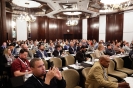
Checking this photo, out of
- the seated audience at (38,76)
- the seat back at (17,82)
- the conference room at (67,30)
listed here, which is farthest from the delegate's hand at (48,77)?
A: the conference room at (67,30)

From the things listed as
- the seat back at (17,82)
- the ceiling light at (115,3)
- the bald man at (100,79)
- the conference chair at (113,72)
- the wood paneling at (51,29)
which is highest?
the ceiling light at (115,3)

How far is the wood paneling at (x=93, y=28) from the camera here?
16.7 meters

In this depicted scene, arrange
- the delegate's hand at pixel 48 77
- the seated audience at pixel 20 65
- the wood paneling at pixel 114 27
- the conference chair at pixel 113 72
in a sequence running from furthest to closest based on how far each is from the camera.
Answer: the wood paneling at pixel 114 27
the conference chair at pixel 113 72
the seated audience at pixel 20 65
the delegate's hand at pixel 48 77

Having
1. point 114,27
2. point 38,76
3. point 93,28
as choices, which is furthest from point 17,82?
point 93,28

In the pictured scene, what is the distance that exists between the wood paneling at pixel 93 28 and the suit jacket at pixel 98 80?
1435 centimetres

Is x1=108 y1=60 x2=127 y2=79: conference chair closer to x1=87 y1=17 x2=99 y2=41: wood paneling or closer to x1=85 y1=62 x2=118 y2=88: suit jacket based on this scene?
x1=85 y1=62 x2=118 y2=88: suit jacket

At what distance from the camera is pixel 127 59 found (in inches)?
257

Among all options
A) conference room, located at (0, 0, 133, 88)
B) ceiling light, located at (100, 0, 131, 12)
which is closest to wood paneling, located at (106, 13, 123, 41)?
conference room, located at (0, 0, 133, 88)

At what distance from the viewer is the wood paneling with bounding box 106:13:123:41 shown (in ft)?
45.8

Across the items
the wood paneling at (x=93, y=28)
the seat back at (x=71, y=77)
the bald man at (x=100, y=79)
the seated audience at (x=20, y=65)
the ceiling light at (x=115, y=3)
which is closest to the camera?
the bald man at (x=100, y=79)

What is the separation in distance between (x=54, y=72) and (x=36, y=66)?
0.31m

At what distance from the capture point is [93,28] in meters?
17.3

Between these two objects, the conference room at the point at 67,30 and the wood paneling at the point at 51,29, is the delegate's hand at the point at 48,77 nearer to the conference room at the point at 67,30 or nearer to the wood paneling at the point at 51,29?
the conference room at the point at 67,30

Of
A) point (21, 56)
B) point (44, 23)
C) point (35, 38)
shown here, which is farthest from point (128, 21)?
point (21, 56)
